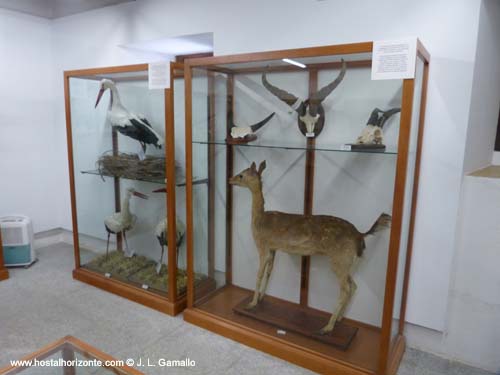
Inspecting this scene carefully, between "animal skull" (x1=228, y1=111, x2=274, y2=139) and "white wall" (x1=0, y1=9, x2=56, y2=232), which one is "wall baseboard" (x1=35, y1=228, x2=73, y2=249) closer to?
"white wall" (x1=0, y1=9, x2=56, y2=232)

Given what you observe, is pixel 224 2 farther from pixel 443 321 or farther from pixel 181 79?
pixel 443 321

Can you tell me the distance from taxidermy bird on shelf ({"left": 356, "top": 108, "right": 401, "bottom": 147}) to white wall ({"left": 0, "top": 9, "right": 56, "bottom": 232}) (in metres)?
3.16

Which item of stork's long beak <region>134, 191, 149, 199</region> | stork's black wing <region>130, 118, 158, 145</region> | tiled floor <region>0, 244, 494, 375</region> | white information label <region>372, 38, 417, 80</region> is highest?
white information label <region>372, 38, 417, 80</region>

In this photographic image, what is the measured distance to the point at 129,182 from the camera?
275 centimetres

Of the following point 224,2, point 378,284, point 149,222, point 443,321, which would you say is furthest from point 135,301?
point 224,2

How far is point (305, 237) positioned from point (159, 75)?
52.1 inches

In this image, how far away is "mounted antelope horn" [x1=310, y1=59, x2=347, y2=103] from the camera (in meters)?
1.84

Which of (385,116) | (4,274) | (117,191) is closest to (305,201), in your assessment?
(385,116)

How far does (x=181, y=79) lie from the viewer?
2309 mm

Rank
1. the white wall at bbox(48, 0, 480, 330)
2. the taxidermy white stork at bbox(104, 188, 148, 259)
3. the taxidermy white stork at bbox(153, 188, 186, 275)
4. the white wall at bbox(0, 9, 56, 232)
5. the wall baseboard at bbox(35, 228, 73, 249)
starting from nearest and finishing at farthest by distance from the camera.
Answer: the white wall at bbox(48, 0, 480, 330)
the taxidermy white stork at bbox(153, 188, 186, 275)
the taxidermy white stork at bbox(104, 188, 148, 259)
the white wall at bbox(0, 9, 56, 232)
the wall baseboard at bbox(35, 228, 73, 249)

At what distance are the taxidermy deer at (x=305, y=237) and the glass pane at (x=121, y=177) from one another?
0.69 meters

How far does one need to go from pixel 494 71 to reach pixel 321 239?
55.5 inches

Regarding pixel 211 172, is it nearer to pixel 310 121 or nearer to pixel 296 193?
pixel 296 193

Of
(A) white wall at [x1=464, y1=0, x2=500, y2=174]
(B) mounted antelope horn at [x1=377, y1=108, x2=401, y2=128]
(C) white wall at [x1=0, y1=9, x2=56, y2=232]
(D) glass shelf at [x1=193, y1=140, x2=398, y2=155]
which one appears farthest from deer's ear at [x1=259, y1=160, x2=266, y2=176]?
(C) white wall at [x1=0, y1=9, x2=56, y2=232]
